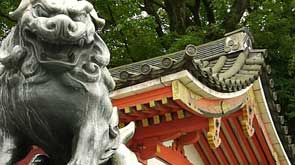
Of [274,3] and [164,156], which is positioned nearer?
[164,156]

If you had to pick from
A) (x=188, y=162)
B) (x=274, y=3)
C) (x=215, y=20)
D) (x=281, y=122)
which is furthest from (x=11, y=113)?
(x=215, y=20)

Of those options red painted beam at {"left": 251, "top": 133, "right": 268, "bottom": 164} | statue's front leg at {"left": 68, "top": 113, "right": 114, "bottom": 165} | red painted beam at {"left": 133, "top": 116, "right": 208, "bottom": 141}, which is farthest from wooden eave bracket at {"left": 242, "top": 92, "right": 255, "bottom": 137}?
statue's front leg at {"left": 68, "top": 113, "right": 114, "bottom": 165}

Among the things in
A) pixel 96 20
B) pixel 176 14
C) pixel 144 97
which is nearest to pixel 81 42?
pixel 96 20

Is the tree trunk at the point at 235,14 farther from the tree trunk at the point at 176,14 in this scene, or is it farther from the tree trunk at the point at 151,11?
the tree trunk at the point at 151,11

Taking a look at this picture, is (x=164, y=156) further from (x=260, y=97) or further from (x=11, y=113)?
(x=11, y=113)

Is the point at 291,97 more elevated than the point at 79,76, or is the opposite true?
the point at 79,76

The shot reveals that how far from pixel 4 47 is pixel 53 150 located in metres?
0.34

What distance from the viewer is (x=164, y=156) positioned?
6.98 m

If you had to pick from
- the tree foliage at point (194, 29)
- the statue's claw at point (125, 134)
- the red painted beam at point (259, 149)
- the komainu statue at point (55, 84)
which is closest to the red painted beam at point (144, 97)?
the red painted beam at point (259, 149)

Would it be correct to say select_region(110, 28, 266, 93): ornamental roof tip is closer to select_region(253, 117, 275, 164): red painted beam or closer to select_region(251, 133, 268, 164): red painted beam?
select_region(253, 117, 275, 164): red painted beam

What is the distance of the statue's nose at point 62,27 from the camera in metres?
1.97

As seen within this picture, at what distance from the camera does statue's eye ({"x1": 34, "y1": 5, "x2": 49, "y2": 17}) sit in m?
2.05

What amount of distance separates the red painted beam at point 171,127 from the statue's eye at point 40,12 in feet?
14.0

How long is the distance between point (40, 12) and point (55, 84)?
21cm
